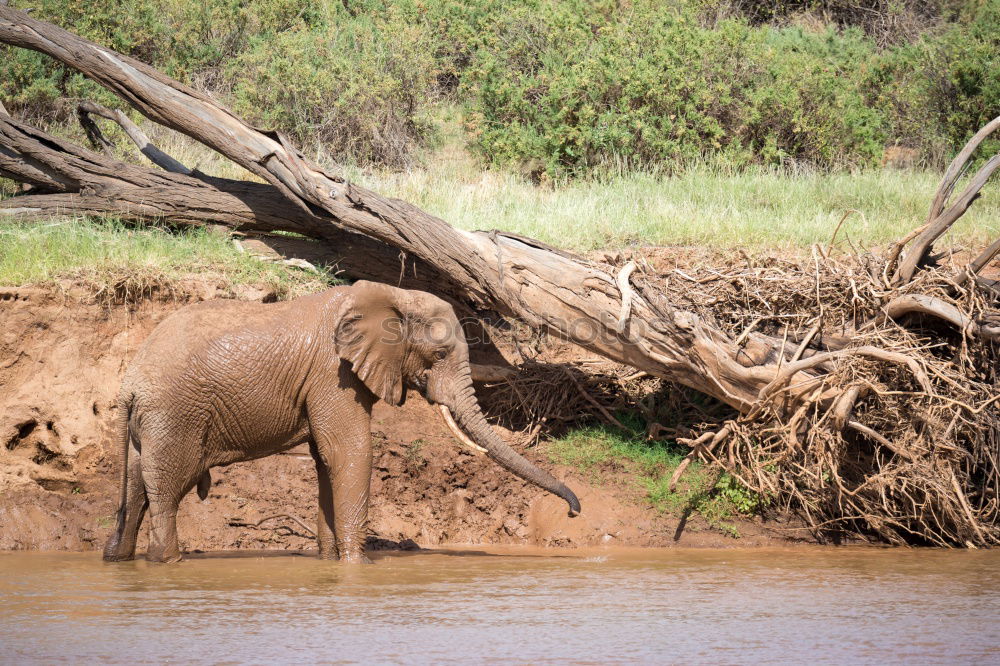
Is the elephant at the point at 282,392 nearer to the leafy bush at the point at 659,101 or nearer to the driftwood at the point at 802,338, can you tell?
the driftwood at the point at 802,338

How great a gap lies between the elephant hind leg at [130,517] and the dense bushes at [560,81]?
8.70 meters

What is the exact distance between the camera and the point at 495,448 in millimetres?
7180

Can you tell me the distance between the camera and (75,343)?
8.79 metres

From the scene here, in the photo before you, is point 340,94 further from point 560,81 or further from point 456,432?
point 456,432

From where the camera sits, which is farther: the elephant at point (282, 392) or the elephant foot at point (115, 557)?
the elephant foot at point (115, 557)

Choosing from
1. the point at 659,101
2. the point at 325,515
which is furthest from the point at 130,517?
the point at 659,101

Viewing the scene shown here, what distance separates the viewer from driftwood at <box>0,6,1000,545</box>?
8.21 metres

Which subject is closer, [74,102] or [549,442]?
[549,442]

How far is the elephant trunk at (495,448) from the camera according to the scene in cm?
716

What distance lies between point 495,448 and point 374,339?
1.11 meters

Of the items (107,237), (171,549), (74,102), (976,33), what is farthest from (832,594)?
(976,33)

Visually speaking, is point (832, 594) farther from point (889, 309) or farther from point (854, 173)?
point (854, 173)

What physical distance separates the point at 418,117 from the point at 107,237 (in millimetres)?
7200

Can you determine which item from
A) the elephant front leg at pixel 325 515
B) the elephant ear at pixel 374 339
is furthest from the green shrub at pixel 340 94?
the elephant front leg at pixel 325 515
